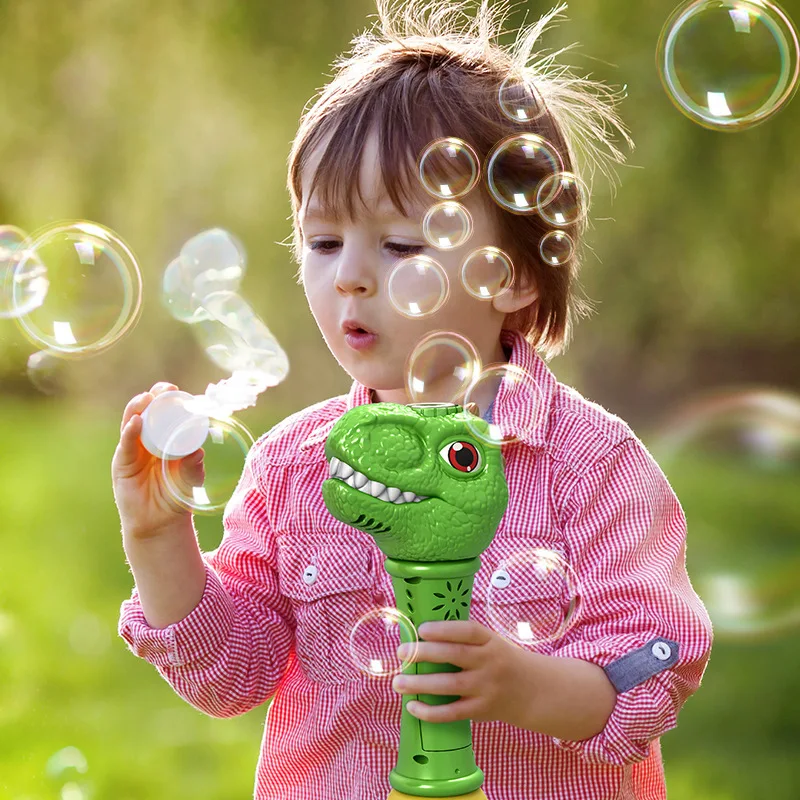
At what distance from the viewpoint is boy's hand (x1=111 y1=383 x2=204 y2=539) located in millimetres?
1222

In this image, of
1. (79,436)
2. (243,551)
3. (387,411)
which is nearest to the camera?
(387,411)

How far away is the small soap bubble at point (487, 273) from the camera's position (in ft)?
4.69

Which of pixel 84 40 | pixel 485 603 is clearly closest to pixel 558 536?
pixel 485 603

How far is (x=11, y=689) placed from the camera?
3.35 meters

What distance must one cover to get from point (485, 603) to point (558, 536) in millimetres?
112

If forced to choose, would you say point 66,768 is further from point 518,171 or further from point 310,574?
point 518,171

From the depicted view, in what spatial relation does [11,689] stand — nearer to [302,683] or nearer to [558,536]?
[302,683]

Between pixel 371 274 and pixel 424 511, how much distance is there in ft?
1.35

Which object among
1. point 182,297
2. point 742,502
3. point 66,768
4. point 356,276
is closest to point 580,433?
point 356,276

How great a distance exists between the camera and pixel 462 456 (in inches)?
40.7

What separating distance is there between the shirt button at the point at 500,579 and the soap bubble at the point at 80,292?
23.5 inches

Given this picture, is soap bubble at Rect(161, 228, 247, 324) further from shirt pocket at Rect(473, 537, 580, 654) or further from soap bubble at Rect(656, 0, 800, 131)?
soap bubble at Rect(656, 0, 800, 131)

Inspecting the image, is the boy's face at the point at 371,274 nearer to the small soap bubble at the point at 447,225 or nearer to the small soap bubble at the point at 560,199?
the small soap bubble at the point at 447,225

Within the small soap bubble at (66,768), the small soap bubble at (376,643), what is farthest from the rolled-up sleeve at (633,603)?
the small soap bubble at (66,768)
